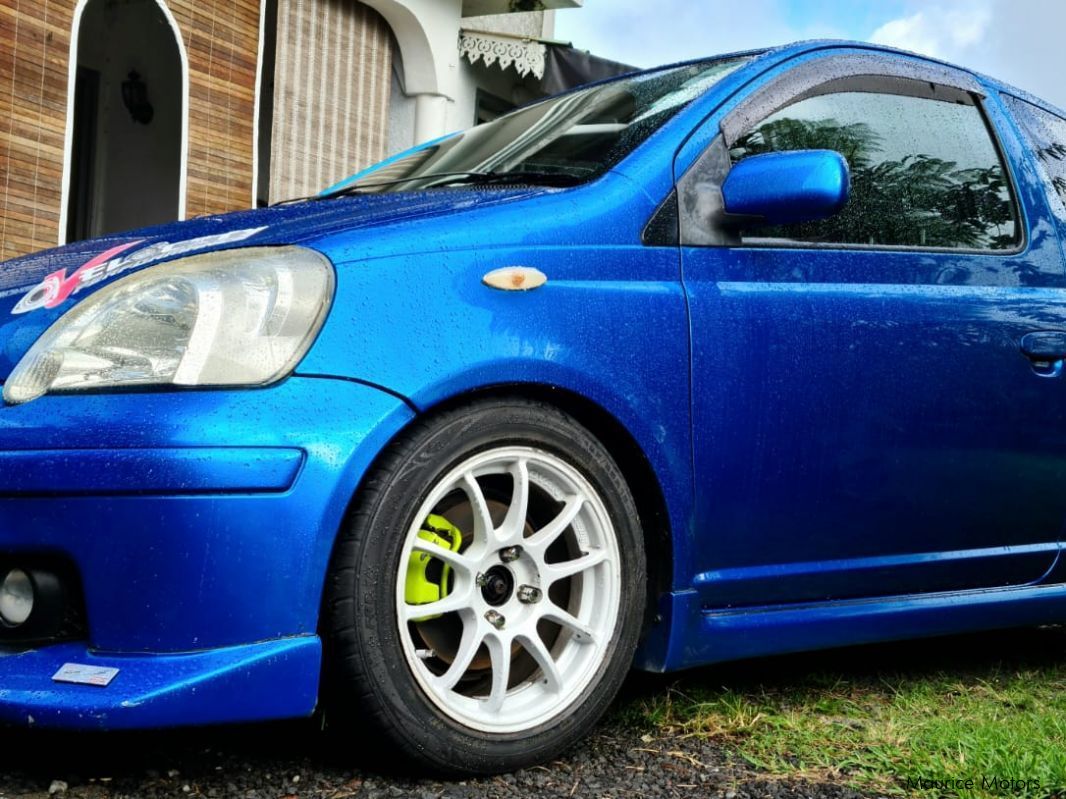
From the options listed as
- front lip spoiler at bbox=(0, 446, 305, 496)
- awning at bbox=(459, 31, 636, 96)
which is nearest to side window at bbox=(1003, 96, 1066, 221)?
front lip spoiler at bbox=(0, 446, 305, 496)

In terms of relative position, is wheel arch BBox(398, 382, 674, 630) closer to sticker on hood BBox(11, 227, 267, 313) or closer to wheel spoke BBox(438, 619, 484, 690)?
wheel spoke BBox(438, 619, 484, 690)

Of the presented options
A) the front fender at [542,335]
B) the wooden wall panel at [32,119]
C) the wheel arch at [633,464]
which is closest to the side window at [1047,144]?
the front fender at [542,335]

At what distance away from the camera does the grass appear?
2355mm

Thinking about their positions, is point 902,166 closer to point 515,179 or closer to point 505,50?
point 515,179

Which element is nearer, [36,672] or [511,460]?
[36,672]

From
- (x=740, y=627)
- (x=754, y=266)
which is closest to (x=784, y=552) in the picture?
(x=740, y=627)

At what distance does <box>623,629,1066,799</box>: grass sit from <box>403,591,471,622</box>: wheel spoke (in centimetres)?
64

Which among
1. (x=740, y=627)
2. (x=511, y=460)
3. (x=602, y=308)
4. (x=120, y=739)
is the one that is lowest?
(x=120, y=739)

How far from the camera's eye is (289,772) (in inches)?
87.4

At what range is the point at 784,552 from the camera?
2.63m

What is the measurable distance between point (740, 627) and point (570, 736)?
47 centimetres

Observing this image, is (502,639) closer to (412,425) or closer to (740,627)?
(412,425)

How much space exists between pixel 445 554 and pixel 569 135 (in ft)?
3.75

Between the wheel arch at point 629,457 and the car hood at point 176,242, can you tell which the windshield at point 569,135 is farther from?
the wheel arch at point 629,457
